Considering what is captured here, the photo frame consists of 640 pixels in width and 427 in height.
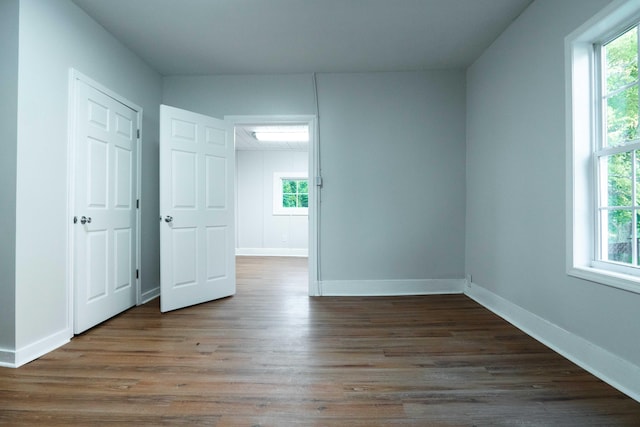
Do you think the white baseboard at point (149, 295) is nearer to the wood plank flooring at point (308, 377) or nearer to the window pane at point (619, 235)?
the wood plank flooring at point (308, 377)

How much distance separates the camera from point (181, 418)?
1.50m

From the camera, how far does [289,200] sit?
7422 mm

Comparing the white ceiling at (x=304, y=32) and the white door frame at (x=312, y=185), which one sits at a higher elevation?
the white ceiling at (x=304, y=32)

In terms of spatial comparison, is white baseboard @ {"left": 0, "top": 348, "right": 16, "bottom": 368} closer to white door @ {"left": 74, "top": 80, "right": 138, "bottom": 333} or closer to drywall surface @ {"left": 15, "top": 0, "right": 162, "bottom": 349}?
drywall surface @ {"left": 15, "top": 0, "right": 162, "bottom": 349}

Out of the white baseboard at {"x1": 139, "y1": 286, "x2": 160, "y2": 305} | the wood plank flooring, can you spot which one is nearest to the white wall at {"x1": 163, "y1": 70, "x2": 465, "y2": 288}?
the wood plank flooring

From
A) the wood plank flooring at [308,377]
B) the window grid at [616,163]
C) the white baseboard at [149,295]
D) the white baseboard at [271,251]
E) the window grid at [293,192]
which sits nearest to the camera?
the wood plank flooring at [308,377]

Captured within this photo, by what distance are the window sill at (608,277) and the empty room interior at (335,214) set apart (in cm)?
1

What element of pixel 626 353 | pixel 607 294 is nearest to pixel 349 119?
pixel 607 294

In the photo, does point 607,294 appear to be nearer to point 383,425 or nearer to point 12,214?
point 383,425

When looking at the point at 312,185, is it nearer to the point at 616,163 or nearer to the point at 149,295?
the point at 149,295

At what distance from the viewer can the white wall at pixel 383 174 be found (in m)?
3.73

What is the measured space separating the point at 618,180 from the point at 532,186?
61 centimetres

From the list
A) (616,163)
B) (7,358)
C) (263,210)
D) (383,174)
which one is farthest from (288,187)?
(616,163)

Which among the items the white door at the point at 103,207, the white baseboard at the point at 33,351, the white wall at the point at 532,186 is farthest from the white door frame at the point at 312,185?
the white baseboard at the point at 33,351
